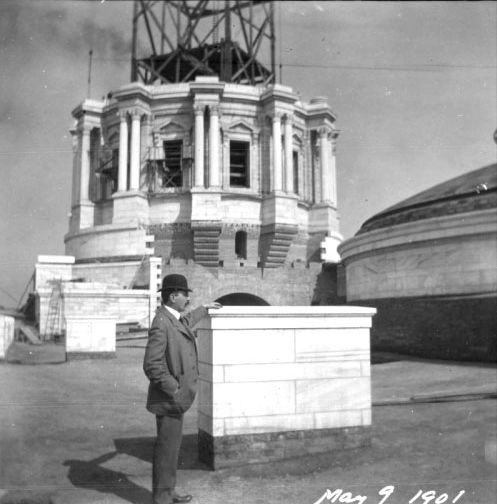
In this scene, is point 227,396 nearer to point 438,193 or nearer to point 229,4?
point 229,4

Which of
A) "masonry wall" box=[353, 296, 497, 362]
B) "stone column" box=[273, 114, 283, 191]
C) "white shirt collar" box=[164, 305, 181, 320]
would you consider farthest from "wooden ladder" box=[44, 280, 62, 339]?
"white shirt collar" box=[164, 305, 181, 320]

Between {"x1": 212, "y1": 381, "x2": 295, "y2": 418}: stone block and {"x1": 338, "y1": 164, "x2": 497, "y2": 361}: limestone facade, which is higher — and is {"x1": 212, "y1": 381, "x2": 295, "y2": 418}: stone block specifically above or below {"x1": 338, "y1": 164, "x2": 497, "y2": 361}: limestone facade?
below

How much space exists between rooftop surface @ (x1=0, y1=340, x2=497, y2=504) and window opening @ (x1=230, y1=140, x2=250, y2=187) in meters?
23.6

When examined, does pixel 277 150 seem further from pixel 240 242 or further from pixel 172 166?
pixel 172 166

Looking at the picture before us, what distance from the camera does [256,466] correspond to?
525cm

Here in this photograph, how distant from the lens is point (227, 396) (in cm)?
532

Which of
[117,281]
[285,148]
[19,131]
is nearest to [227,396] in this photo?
[19,131]

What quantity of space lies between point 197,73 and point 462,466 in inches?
1290

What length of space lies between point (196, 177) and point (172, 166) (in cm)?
229

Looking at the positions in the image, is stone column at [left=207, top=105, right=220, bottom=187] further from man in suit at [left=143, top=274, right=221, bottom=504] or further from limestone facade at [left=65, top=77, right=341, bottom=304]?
man in suit at [left=143, top=274, right=221, bottom=504]

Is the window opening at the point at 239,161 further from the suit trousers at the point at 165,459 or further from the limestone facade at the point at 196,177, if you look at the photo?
the suit trousers at the point at 165,459

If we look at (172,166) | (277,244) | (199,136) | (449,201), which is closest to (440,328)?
(449,201)

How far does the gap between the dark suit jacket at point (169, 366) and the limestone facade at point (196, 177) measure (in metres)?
17.1

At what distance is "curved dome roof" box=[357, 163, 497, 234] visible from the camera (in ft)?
39.8
